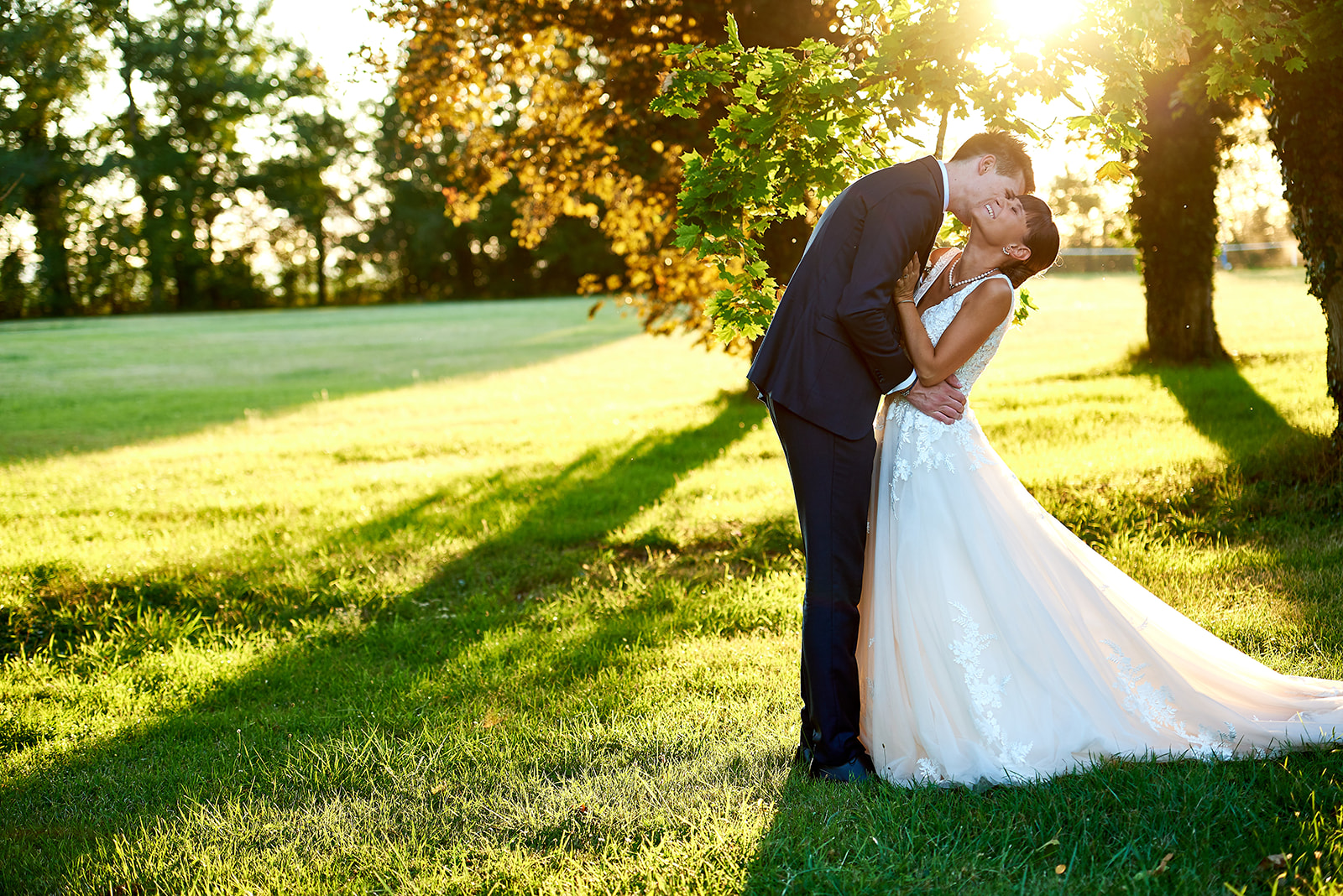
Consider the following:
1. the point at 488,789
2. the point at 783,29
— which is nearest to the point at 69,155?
the point at 783,29

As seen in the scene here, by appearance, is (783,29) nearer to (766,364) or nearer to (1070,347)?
(766,364)

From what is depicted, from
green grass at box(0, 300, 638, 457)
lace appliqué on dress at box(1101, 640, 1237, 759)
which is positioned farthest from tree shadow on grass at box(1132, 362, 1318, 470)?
green grass at box(0, 300, 638, 457)

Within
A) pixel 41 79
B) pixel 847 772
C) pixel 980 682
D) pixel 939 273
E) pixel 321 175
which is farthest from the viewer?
pixel 321 175

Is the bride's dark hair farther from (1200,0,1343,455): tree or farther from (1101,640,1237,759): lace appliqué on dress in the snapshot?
(1200,0,1343,455): tree

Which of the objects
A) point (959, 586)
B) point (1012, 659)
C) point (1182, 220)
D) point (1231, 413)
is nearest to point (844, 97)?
point (959, 586)

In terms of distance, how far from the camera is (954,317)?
3984 mm

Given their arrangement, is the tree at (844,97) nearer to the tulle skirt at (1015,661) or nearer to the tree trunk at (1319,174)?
the tulle skirt at (1015,661)

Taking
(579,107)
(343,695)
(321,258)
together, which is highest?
(321,258)

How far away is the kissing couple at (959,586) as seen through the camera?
3846mm

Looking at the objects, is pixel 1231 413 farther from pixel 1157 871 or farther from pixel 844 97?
pixel 1157 871

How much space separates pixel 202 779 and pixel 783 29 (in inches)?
371

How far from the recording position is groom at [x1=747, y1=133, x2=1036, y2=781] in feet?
12.1

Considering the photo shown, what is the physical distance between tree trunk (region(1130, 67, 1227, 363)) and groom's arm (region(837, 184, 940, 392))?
11.8 meters

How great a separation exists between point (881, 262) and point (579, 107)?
1021cm
